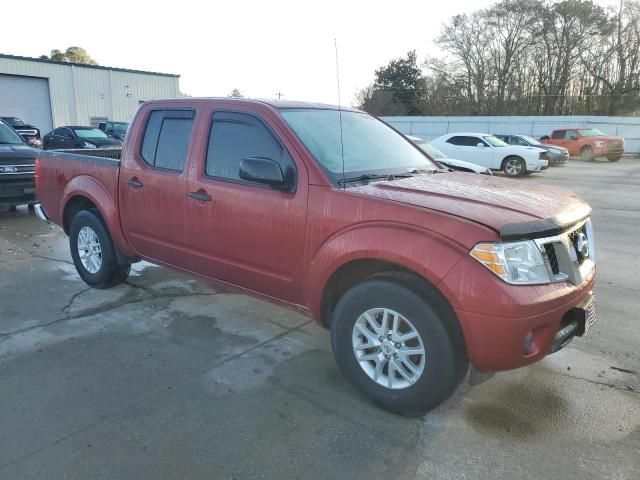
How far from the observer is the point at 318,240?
325cm

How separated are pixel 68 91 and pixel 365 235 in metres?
38.8

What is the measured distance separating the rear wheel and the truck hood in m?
26.7

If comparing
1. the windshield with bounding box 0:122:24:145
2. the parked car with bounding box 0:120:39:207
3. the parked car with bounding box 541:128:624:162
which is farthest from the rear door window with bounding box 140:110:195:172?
the parked car with bounding box 541:128:624:162

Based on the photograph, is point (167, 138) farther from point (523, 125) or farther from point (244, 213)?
point (523, 125)

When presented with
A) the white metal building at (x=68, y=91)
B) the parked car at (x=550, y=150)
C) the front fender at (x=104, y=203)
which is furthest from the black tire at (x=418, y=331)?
the white metal building at (x=68, y=91)

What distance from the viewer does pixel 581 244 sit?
3.17 metres

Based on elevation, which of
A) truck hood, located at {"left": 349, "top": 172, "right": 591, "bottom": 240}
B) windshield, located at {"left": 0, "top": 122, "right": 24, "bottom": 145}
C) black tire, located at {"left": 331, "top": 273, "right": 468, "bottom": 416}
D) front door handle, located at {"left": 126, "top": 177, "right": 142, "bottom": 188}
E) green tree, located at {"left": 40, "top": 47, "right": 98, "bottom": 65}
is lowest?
black tire, located at {"left": 331, "top": 273, "right": 468, "bottom": 416}

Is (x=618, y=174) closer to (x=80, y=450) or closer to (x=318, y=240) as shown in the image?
(x=318, y=240)

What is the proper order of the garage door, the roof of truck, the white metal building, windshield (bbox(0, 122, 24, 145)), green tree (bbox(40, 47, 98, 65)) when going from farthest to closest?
green tree (bbox(40, 47, 98, 65)), the white metal building, the garage door, windshield (bbox(0, 122, 24, 145)), the roof of truck

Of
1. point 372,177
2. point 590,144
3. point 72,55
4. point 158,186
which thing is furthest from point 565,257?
point 72,55

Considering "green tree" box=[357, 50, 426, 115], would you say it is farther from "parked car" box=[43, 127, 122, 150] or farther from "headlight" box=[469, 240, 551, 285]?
"headlight" box=[469, 240, 551, 285]

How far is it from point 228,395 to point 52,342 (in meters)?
1.71

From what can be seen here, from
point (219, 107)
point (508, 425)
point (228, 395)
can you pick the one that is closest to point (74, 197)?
point (219, 107)

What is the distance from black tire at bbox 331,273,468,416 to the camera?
2.77 metres
